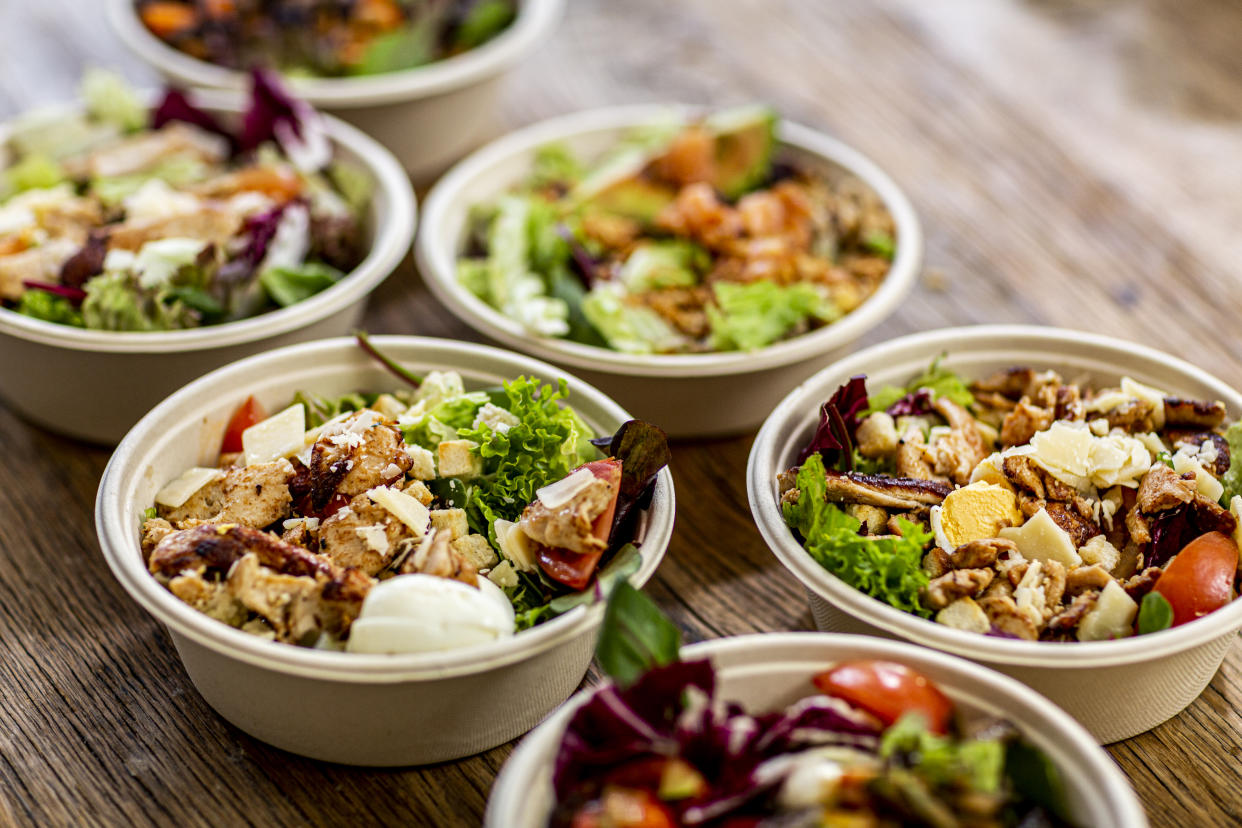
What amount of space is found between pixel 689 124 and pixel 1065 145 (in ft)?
4.34

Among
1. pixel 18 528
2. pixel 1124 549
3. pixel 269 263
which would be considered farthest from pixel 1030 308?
pixel 18 528

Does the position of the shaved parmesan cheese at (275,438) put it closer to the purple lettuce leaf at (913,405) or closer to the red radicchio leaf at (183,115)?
the purple lettuce leaf at (913,405)

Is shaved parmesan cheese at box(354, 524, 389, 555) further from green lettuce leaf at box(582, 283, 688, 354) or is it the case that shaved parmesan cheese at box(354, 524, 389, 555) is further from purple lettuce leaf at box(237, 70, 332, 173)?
purple lettuce leaf at box(237, 70, 332, 173)

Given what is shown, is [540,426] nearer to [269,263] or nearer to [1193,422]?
[269,263]

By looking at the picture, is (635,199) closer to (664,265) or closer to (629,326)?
(664,265)

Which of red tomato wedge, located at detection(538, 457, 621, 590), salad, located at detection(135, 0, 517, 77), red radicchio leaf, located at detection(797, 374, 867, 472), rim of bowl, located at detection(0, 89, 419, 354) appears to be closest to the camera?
red tomato wedge, located at detection(538, 457, 621, 590)

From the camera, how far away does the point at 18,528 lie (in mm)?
2725

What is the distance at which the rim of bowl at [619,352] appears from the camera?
9.07 feet

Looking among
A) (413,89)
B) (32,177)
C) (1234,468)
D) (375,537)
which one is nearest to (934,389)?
(1234,468)

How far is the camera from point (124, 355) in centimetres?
271

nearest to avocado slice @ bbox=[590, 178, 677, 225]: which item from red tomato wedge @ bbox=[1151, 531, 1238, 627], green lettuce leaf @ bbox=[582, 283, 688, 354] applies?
green lettuce leaf @ bbox=[582, 283, 688, 354]

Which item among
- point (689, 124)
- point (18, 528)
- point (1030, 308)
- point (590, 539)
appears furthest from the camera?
point (689, 124)

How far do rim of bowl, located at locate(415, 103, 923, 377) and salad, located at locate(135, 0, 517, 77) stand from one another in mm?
599

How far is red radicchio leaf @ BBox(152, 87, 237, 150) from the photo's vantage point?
3.55m
